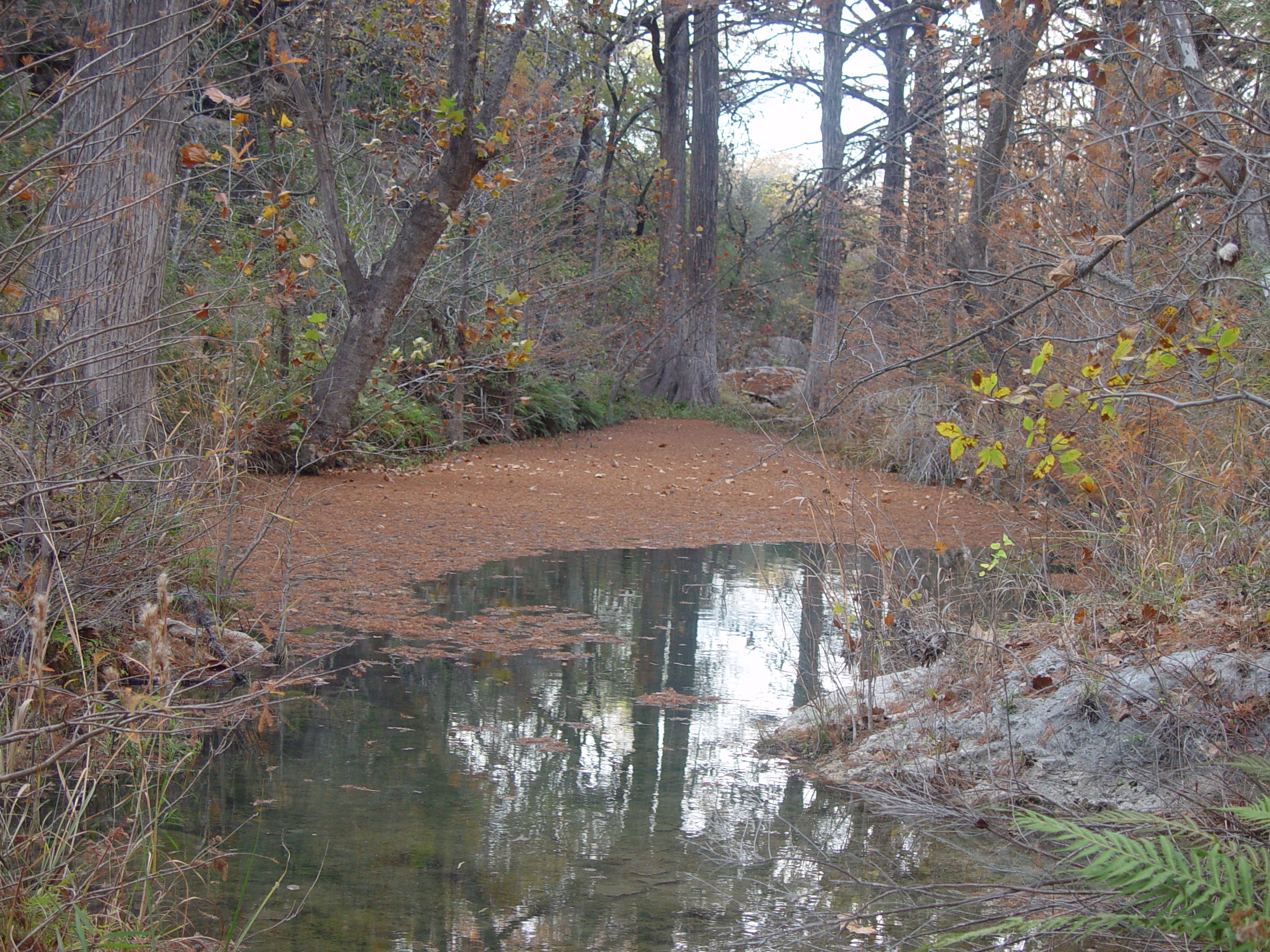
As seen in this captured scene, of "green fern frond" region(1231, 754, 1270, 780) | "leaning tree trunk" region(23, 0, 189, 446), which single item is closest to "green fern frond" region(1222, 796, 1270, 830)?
"green fern frond" region(1231, 754, 1270, 780)

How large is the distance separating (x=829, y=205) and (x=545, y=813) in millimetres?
16489

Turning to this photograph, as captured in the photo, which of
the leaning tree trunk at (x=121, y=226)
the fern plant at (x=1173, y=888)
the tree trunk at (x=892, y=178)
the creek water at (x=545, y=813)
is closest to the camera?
the fern plant at (x=1173, y=888)

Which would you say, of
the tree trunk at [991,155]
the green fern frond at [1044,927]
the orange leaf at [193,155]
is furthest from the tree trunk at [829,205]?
the green fern frond at [1044,927]

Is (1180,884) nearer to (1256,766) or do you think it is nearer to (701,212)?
(1256,766)

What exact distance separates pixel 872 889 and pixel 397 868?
1513 millimetres

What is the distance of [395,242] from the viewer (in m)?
10.7

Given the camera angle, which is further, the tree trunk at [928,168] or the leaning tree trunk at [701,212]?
the leaning tree trunk at [701,212]

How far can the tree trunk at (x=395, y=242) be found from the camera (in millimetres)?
9922

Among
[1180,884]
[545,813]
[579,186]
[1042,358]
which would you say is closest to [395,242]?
[579,186]

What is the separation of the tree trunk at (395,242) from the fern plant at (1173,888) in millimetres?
8360

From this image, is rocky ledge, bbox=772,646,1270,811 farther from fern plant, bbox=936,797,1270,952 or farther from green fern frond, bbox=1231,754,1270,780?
fern plant, bbox=936,797,1270,952

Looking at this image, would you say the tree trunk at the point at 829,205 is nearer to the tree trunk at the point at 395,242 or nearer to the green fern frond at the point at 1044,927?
the tree trunk at the point at 395,242

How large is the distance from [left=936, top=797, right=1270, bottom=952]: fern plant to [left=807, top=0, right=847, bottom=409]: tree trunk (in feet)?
46.1

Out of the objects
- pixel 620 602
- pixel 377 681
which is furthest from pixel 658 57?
pixel 377 681
